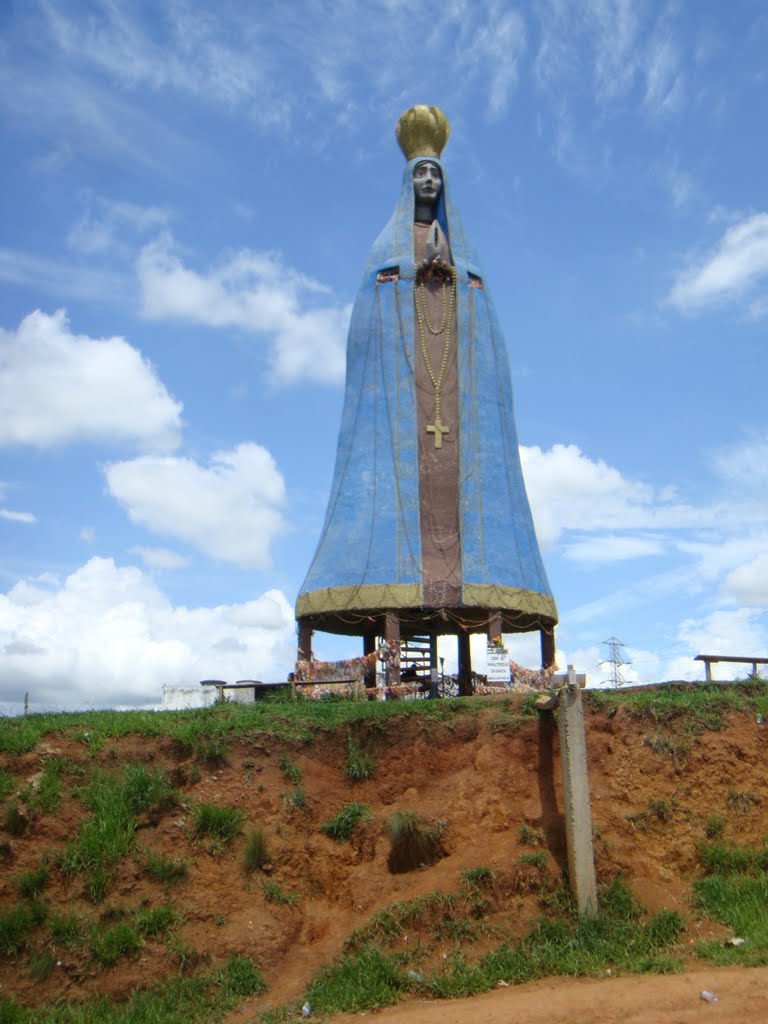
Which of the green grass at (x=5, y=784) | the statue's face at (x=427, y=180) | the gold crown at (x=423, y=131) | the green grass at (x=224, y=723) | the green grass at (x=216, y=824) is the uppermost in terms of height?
the gold crown at (x=423, y=131)

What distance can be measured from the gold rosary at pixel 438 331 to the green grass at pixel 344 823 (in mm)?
10392

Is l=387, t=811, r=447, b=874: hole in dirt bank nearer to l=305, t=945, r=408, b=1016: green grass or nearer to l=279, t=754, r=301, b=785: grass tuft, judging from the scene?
l=305, t=945, r=408, b=1016: green grass

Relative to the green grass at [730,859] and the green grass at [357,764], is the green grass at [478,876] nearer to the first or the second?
the green grass at [357,764]

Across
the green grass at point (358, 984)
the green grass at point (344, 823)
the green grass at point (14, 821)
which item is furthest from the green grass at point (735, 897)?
the green grass at point (14, 821)

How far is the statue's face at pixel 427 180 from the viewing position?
23.1 m

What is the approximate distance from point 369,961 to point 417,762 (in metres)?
2.93

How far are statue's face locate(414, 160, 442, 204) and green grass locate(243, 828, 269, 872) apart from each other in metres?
16.2

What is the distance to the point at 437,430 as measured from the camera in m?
21.3

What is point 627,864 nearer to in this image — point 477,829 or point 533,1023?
point 477,829

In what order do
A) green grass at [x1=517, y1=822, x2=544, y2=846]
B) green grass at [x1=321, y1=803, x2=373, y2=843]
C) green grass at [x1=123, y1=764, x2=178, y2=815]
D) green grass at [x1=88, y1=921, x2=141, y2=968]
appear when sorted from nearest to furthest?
green grass at [x1=88, y1=921, x2=141, y2=968] → green grass at [x1=517, y1=822, x2=544, y2=846] → green grass at [x1=123, y1=764, x2=178, y2=815] → green grass at [x1=321, y1=803, x2=373, y2=843]

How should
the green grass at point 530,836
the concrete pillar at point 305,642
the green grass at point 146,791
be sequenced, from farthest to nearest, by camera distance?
the concrete pillar at point 305,642
the green grass at point 146,791
the green grass at point 530,836

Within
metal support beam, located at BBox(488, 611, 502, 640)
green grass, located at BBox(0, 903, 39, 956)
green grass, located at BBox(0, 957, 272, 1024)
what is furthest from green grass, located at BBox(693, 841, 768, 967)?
metal support beam, located at BBox(488, 611, 502, 640)

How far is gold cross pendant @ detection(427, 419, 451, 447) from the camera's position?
69.8 feet

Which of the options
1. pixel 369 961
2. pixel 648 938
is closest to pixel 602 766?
pixel 648 938
